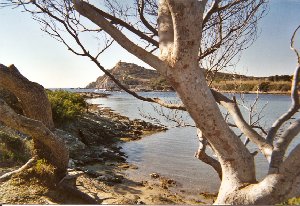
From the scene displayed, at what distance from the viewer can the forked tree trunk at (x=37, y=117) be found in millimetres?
5305

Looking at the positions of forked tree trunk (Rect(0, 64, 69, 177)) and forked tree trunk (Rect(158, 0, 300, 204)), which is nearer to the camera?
forked tree trunk (Rect(158, 0, 300, 204))

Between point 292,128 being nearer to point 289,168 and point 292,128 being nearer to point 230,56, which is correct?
point 289,168

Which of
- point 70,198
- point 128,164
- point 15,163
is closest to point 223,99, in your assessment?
point 70,198

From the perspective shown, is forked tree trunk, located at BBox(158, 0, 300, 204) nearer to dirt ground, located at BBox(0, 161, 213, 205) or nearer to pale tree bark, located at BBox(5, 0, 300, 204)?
pale tree bark, located at BBox(5, 0, 300, 204)

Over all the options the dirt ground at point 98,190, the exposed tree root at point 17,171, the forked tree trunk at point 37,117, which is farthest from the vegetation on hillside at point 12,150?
the forked tree trunk at point 37,117

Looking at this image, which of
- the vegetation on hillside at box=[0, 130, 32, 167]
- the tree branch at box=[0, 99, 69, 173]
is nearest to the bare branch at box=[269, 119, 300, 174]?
the tree branch at box=[0, 99, 69, 173]

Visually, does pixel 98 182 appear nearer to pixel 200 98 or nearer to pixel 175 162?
pixel 175 162

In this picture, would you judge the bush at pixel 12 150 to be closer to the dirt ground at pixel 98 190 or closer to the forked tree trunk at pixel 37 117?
the dirt ground at pixel 98 190

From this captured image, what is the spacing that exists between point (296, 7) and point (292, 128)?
2.73m

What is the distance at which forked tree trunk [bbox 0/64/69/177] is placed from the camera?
17.4ft

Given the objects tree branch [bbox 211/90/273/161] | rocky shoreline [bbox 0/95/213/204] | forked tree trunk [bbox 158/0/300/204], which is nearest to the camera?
forked tree trunk [bbox 158/0/300/204]

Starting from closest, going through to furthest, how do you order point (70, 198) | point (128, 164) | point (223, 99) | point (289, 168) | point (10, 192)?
point (289, 168)
point (223, 99)
point (10, 192)
point (70, 198)
point (128, 164)

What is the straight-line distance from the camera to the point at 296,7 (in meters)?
4.76

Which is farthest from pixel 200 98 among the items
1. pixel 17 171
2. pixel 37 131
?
pixel 17 171
